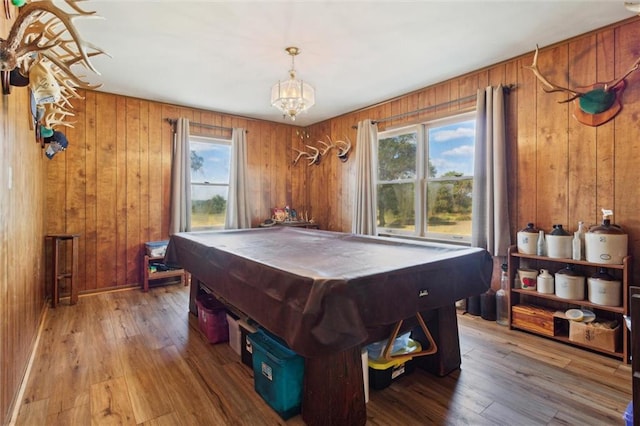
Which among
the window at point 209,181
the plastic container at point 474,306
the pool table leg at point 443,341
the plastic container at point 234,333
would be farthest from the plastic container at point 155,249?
the plastic container at point 474,306

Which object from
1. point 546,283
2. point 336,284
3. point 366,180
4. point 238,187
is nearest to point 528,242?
point 546,283

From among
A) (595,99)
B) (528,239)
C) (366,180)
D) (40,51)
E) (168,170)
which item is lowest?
(528,239)

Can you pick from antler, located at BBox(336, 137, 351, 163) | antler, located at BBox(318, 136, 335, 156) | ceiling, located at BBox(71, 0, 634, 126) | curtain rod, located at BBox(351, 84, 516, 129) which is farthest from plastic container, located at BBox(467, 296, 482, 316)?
antler, located at BBox(318, 136, 335, 156)

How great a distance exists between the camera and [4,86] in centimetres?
152

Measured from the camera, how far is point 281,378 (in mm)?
1704

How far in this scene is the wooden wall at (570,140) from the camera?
7.98 feet

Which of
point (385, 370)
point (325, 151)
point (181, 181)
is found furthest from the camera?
point (325, 151)

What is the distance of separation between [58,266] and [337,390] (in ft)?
12.2

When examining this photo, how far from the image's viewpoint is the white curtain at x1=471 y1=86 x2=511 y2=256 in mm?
3049

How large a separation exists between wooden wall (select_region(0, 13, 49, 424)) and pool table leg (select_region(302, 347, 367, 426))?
1.51 meters

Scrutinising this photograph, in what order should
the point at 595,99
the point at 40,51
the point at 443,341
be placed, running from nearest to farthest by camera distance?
the point at 40,51
the point at 443,341
the point at 595,99

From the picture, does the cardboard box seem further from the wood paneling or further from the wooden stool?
the wooden stool

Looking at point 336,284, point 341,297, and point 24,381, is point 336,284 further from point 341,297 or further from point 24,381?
point 24,381

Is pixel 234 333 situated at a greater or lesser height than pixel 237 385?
greater
